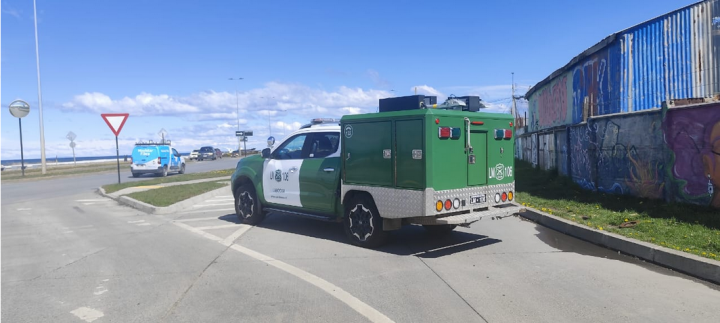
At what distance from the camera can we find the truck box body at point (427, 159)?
23.0 ft

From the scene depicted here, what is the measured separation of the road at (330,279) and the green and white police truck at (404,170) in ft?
1.88

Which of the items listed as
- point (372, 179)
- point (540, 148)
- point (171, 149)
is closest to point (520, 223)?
point (372, 179)

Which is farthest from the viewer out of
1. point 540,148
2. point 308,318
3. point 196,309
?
point 540,148

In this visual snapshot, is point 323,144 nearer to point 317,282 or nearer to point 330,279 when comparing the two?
point 330,279

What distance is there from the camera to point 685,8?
1232 centimetres

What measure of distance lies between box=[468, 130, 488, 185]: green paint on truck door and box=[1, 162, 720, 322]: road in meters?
1.10

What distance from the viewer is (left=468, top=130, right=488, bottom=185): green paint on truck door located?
7.64 metres

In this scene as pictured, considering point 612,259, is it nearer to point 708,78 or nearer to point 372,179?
point 372,179

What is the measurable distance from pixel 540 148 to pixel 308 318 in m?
17.4

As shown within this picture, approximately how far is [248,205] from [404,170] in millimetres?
4428

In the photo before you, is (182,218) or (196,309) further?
(182,218)

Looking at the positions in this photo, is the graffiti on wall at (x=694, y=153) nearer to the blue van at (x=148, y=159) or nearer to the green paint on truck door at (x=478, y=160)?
the green paint on truck door at (x=478, y=160)

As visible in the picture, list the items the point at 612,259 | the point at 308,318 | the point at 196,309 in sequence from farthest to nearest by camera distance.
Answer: the point at 612,259, the point at 196,309, the point at 308,318

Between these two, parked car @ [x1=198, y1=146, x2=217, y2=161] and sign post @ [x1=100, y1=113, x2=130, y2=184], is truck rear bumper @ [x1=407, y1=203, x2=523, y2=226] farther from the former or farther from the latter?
parked car @ [x1=198, y1=146, x2=217, y2=161]
